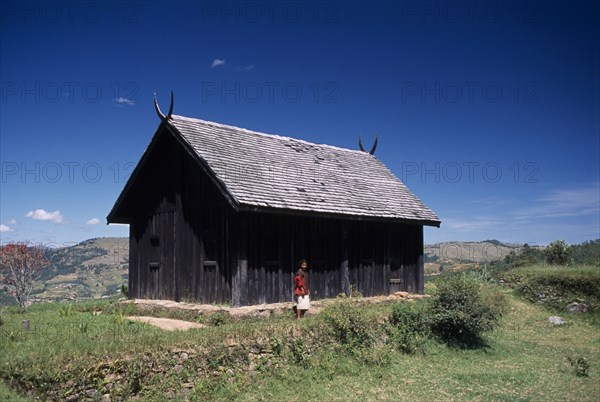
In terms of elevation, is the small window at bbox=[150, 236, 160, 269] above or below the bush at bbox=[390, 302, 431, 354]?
above

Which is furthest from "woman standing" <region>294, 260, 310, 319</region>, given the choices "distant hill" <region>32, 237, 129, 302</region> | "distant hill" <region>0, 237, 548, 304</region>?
"distant hill" <region>0, 237, 548, 304</region>

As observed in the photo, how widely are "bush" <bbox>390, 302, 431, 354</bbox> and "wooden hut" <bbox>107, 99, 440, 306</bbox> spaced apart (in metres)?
2.45

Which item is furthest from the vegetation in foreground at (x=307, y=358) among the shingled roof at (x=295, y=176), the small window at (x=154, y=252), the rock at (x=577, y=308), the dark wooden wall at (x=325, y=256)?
the rock at (x=577, y=308)

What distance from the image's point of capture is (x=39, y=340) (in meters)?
11.4

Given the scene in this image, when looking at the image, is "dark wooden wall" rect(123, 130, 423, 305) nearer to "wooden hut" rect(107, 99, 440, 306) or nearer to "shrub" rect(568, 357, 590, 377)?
"wooden hut" rect(107, 99, 440, 306)

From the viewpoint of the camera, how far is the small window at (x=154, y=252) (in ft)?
59.7

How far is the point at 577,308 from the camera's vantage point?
23062mm

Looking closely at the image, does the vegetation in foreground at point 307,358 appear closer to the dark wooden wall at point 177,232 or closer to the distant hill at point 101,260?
the dark wooden wall at point 177,232

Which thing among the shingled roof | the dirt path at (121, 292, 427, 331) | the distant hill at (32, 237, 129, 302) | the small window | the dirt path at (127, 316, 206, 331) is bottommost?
the distant hill at (32, 237, 129, 302)

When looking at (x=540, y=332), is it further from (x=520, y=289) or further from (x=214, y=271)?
(x=214, y=271)

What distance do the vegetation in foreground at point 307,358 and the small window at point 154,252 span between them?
193 cm

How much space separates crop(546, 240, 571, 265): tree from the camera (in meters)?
32.5

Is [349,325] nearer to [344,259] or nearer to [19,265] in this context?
[344,259]

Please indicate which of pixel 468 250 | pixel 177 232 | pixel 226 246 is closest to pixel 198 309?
pixel 226 246
